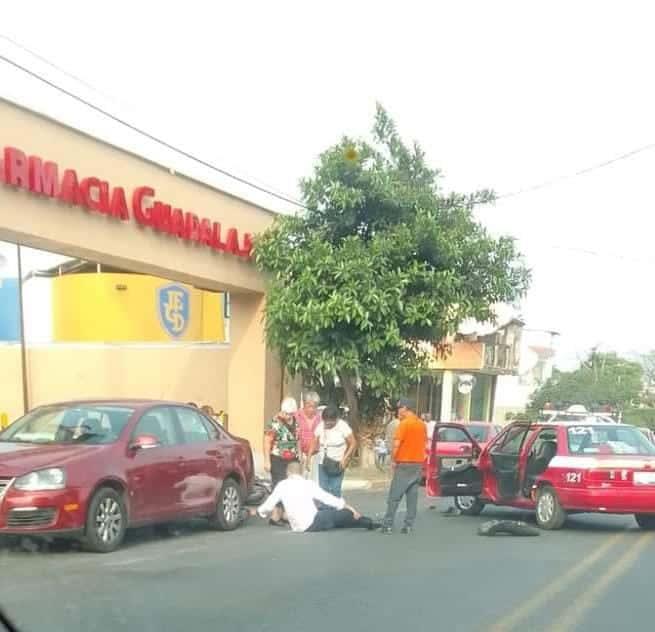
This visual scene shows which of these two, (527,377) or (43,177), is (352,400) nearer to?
(43,177)

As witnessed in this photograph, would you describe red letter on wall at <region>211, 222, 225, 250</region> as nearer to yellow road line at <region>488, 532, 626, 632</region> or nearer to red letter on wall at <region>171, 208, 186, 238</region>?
red letter on wall at <region>171, 208, 186, 238</region>

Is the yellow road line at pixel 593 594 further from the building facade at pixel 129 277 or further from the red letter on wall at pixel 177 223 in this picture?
the red letter on wall at pixel 177 223

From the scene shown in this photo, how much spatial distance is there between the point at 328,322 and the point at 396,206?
277 cm

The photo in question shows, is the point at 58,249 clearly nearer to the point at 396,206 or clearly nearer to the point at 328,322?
the point at 328,322

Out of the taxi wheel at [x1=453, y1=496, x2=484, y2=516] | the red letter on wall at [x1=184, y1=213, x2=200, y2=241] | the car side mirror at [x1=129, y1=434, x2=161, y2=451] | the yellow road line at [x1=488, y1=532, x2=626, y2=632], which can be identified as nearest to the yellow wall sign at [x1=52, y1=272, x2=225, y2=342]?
the red letter on wall at [x1=184, y1=213, x2=200, y2=241]

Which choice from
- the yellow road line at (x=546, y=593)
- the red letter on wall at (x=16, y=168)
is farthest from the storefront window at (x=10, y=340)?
the yellow road line at (x=546, y=593)

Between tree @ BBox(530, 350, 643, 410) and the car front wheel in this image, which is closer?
the car front wheel

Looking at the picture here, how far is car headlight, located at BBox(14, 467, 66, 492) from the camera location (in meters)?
8.43

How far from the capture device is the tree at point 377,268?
16.9 meters

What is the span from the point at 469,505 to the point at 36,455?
7468 millimetres

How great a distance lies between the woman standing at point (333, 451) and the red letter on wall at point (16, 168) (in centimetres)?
512

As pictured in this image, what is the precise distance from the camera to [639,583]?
8.16 m

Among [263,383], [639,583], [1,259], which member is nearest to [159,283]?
[1,259]

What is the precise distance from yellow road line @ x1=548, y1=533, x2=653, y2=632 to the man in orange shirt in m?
2.52
